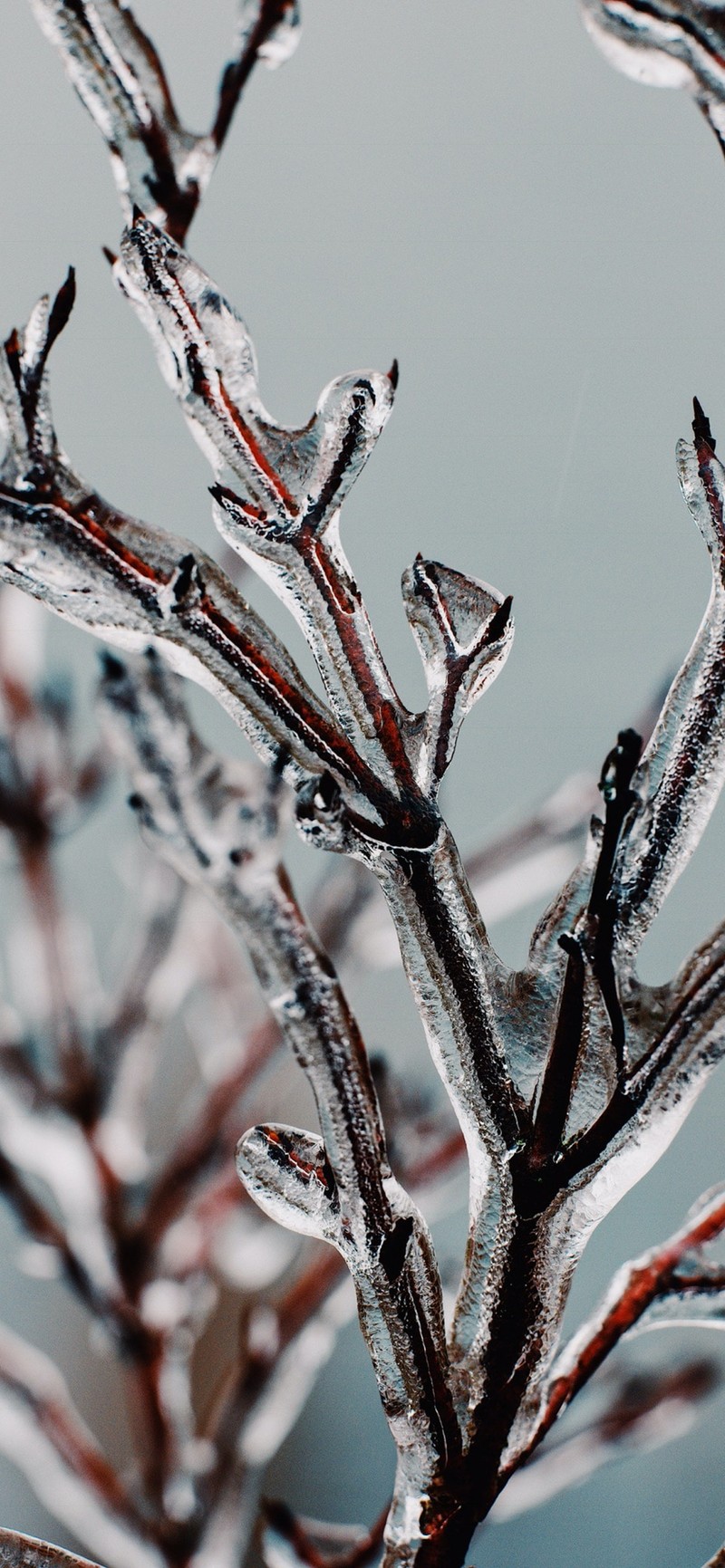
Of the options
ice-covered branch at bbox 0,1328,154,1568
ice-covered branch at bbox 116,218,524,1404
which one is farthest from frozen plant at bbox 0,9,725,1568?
ice-covered branch at bbox 0,1328,154,1568

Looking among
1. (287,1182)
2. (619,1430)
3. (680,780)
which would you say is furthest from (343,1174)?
(619,1430)

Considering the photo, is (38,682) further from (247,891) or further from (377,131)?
(377,131)

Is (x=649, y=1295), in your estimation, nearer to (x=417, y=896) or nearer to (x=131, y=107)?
(x=417, y=896)

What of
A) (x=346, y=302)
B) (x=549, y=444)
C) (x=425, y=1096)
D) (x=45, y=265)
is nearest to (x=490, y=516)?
(x=549, y=444)

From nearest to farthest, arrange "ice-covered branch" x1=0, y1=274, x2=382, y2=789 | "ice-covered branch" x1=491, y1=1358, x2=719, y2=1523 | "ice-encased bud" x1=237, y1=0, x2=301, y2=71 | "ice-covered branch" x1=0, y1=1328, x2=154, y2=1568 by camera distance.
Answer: "ice-covered branch" x1=0, y1=274, x2=382, y2=789 → "ice-encased bud" x1=237, y1=0, x2=301, y2=71 → "ice-covered branch" x1=0, y1=1328, x2=154, y2=1568 → "ice-covered branch" x1=491, y1=1358, x2=719, y2=1523

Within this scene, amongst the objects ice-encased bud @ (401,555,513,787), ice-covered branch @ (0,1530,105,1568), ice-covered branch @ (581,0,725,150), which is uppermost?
ice-covered branch @ (581,0,725,150)

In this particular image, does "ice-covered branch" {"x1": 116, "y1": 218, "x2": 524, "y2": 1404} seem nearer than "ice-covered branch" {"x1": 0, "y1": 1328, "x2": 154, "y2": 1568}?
Yes

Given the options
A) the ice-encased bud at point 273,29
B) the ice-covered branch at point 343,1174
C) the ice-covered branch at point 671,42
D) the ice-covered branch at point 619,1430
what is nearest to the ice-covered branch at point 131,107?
the ice-encased bud at point 273,29

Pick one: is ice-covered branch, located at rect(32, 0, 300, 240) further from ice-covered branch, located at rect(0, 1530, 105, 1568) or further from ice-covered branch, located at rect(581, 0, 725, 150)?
ice-covered branch, located at rect(0, 1530, 105, 1568)

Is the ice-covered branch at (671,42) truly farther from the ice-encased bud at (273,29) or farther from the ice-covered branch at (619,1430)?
the ice-covered branch at (619,1430)
